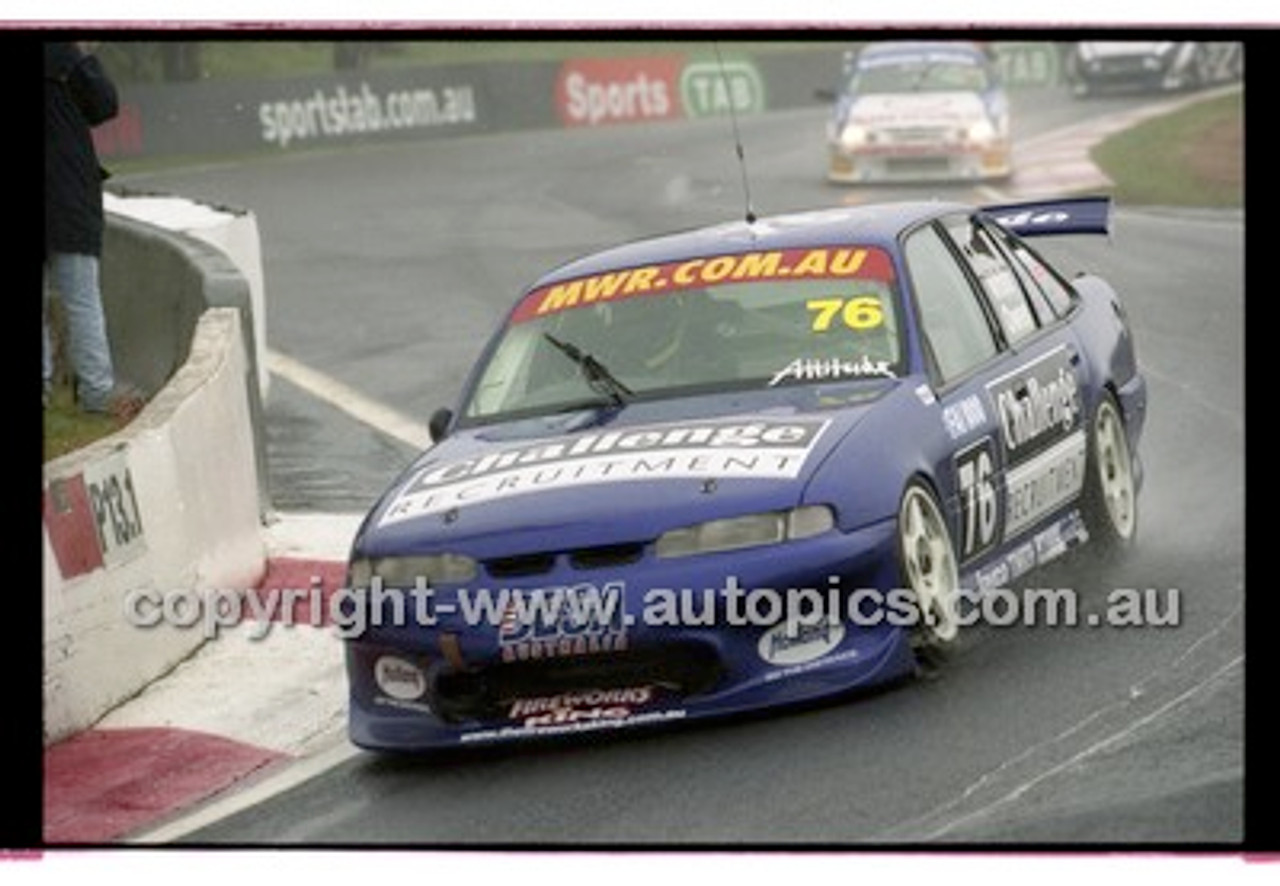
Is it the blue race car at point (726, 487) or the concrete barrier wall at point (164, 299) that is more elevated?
the blue race car at point (726, 487)

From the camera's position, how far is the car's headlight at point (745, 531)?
26.0 feet

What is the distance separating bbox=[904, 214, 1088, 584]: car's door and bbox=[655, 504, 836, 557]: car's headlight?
Answer: 0.67m

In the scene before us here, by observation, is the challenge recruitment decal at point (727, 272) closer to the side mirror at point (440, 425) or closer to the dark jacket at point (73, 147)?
the side mirror at point (440, 425)

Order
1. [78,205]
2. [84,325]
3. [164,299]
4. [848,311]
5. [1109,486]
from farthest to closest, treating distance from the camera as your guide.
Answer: [164,299]
[84,325]
[78,205]
[1109,486]
[848,311]

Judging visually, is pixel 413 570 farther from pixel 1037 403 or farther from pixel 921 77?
pixel 921 77

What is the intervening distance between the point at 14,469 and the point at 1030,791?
2.65 m

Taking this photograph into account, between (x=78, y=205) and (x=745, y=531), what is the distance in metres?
3.75

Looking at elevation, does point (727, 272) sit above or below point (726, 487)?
above

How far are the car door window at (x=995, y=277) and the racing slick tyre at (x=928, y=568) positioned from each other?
58.0 inches

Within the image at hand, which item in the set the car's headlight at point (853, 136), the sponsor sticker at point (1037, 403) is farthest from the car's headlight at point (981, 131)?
the sponsor sticker at point (1037, 403)

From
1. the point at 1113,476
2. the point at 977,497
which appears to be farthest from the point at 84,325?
the point at 977,497

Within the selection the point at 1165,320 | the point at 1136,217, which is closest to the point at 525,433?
the point at 1165,320

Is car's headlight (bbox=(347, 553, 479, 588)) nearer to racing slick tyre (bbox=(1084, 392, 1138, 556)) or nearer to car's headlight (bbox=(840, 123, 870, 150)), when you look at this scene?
racing slick tyre (bbox=(1084, 392, 1138, 556))

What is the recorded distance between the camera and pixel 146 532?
30.8ft
